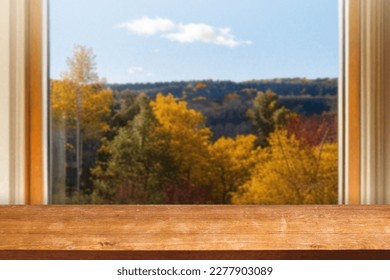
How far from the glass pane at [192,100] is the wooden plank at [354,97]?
5cm

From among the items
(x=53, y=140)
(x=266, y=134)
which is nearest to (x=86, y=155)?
(x=53, y=140)

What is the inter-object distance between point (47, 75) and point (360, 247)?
1.07 m

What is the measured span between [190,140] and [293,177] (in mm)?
346

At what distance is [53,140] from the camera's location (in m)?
1.65

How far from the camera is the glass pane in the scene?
164cm

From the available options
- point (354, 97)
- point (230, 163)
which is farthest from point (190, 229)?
point (354, 97)

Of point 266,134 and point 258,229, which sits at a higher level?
point 266,134

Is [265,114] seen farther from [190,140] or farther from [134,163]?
[134,163]

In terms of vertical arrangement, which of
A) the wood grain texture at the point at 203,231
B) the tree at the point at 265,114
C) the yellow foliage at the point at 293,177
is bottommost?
the wood grain texture at the point at 203,231

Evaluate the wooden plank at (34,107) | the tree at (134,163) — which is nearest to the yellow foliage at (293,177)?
the tree at (134,163)

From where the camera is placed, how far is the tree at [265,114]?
1646 millimetres

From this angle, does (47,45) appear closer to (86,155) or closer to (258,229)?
(86,155)

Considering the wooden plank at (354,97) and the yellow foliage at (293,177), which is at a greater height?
the wooden plank at (354,97)

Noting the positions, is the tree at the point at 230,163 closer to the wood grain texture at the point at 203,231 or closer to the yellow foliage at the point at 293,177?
the yellow foliage at the point at 293,177
